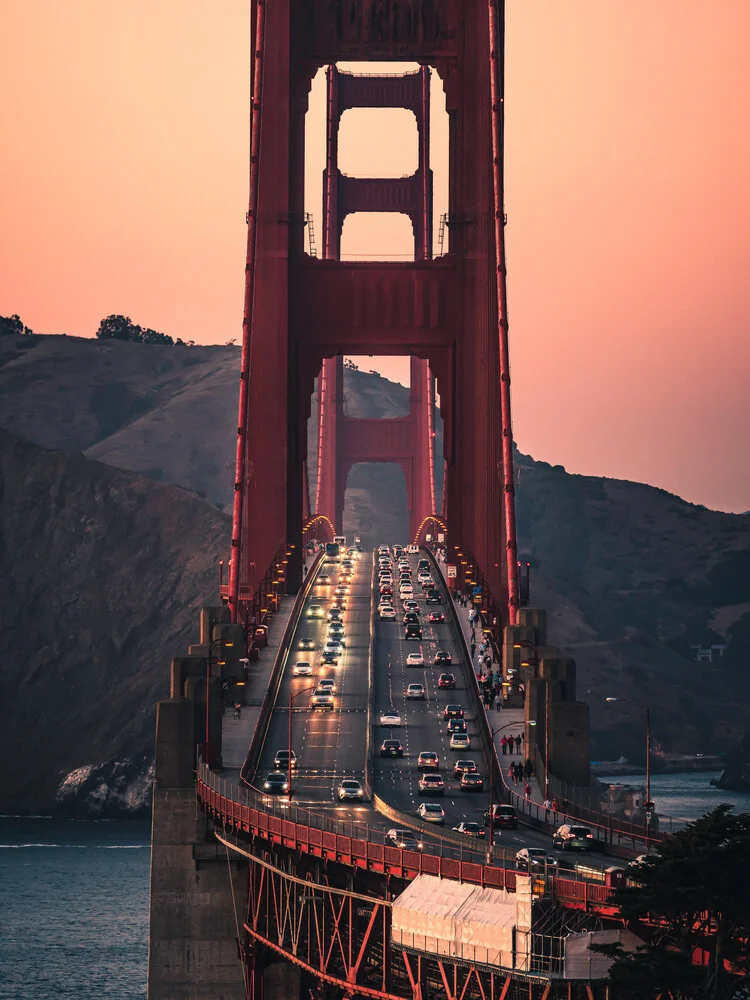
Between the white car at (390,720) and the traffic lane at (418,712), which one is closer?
the traffic lane at (418,712)

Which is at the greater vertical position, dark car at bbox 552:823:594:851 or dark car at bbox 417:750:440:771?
dark car at bbox 417:750:440:771

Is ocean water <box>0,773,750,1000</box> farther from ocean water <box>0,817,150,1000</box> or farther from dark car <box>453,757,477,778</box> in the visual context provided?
dark car <box>453,757,477,778</box>

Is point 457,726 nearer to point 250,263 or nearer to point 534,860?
point 250,263

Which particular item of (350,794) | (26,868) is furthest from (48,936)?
(350,794)

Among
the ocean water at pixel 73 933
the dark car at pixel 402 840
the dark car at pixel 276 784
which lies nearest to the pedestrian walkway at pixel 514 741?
the dark car at pixel 276 784

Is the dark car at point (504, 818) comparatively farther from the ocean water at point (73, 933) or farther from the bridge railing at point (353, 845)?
the ocean water at point (73, 933)

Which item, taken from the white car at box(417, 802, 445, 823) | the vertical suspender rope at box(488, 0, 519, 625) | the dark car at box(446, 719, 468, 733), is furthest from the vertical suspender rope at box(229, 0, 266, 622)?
the white car at box(417, 802, 445, 823)

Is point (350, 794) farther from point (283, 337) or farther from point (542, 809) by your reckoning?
point (283, 337)
